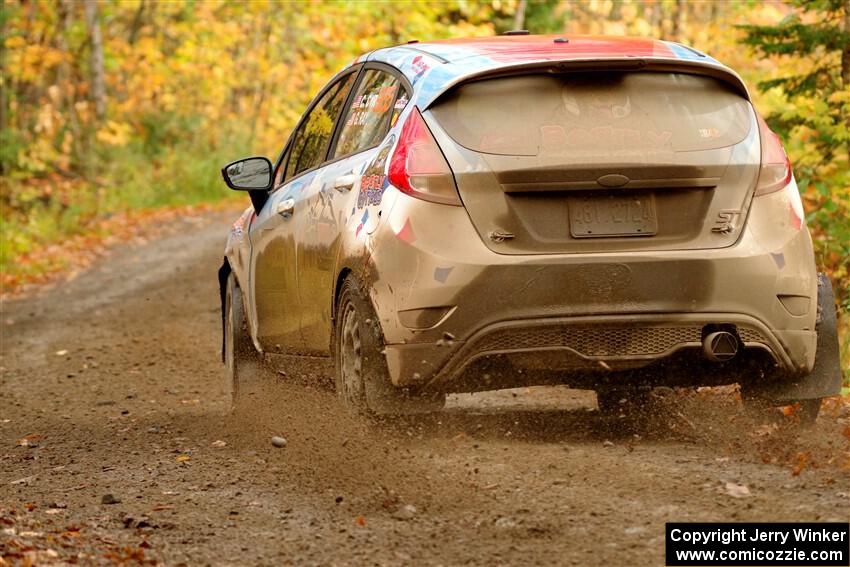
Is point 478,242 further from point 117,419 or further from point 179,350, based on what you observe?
point 179,350

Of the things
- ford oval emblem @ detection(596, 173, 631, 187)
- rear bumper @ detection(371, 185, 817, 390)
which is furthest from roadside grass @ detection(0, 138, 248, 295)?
ford oval emblem @ detection(596, 173, 631, 187)

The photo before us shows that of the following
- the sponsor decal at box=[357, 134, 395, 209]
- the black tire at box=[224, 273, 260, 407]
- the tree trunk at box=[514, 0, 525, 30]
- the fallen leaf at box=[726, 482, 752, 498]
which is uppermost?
the sponsor decal at box=[357, 134, 395, 209]

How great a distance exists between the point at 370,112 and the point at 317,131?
0.97 metres

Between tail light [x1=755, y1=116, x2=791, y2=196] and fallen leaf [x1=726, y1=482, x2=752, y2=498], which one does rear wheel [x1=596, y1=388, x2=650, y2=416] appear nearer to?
tail light [x1=755, y1=116, x2=791, y2=196]

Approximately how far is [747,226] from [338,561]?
2268 mm

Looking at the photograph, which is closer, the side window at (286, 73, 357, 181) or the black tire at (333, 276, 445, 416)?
the black tire at (333, 276, 445, 416)

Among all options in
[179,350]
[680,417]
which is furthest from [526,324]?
[179,350]

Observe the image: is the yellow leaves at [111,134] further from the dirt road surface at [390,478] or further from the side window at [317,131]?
the side window at [317,131]

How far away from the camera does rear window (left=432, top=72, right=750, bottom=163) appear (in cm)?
549

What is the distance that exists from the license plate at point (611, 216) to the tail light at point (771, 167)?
51 centimetres

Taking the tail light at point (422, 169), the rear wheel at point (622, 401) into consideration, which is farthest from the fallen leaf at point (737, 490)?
the rear wheel at point (622, 401)

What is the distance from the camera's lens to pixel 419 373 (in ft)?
18.2

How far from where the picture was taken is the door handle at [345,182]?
6146 mm

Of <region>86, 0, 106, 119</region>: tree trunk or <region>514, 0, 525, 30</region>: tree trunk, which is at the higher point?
<region>514, 0, 525, 30</region>: tree trunk
